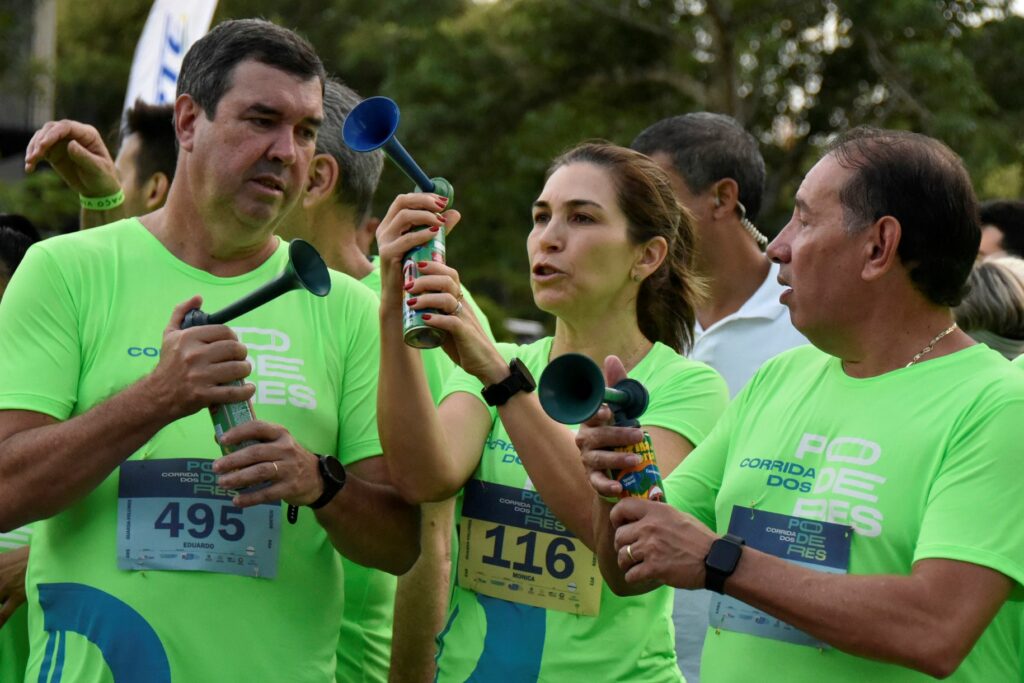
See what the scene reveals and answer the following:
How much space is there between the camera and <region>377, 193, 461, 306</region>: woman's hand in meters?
3.41

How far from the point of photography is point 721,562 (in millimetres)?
2922

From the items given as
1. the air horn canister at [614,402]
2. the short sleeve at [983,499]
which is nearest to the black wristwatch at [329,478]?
the air horn canister at [614,402]

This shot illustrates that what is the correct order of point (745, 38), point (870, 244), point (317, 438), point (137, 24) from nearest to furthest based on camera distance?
point (870, 244), point (317, 438), point (745, 38), point (137, 24)

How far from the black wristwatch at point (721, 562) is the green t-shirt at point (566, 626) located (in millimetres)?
794

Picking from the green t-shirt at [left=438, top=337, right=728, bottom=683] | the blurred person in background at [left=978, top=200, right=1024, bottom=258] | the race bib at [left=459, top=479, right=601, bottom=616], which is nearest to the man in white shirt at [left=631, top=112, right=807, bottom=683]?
the blurred person in background at [left=978, top=200, right=1024, bottom=258]

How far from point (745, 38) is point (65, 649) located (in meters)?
15.6

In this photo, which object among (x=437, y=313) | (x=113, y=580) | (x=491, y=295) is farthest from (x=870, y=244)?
(x=491, y=295)

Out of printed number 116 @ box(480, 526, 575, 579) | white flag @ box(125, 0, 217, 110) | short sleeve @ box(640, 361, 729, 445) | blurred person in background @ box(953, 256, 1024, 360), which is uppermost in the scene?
white flag @ box(125, 0, 217, 110)

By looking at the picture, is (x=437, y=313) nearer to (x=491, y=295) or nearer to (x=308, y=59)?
(x=308, y=59)

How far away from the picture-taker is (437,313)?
3324 millimetres

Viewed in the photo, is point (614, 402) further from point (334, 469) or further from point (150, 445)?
point (150, 445)

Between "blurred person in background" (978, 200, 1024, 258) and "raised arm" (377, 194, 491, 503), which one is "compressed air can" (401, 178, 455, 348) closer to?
"raised arm" (377, 194, 491, 503)

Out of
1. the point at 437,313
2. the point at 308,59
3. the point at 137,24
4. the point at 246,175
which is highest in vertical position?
the point at 137,24

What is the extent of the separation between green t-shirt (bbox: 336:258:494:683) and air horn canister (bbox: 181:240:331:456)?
1033 millimetres
